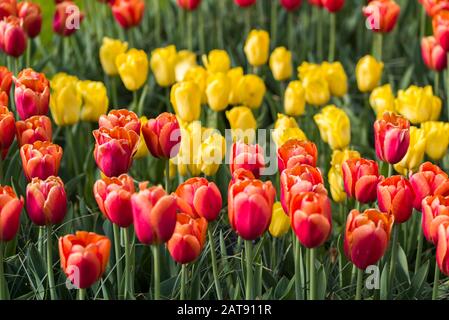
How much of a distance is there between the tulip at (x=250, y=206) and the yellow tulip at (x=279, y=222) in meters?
0.60

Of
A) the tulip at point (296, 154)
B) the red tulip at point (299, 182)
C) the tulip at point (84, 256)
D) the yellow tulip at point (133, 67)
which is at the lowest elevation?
the tulip at point (84, 256)


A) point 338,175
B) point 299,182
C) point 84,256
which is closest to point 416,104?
point 338,175

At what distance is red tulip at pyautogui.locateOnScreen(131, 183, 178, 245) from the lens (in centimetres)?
226

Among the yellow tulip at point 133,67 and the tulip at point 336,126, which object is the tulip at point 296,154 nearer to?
the tulip at point 336,126

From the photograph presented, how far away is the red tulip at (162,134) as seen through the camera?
281cm

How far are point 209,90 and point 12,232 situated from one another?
4.95ft

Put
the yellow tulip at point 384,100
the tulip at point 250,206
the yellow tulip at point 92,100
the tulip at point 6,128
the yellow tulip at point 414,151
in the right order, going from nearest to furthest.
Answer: the tulip at point 250,206, the tulip at point 6,128, the yellow tulip at point 414,151, the yellow tulip at point 92,100, the yellow tulip at point 384,100

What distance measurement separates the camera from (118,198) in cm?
241

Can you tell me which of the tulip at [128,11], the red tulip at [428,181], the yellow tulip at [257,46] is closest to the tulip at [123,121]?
the red tulip at [428,181]

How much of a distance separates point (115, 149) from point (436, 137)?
133 cm

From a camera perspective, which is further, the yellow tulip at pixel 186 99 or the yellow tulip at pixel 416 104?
the yellow tulip at pixel 416 104

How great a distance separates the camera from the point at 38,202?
99.7 inches

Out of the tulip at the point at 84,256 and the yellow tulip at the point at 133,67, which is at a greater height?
the yellow tulip at the point at 133,67
